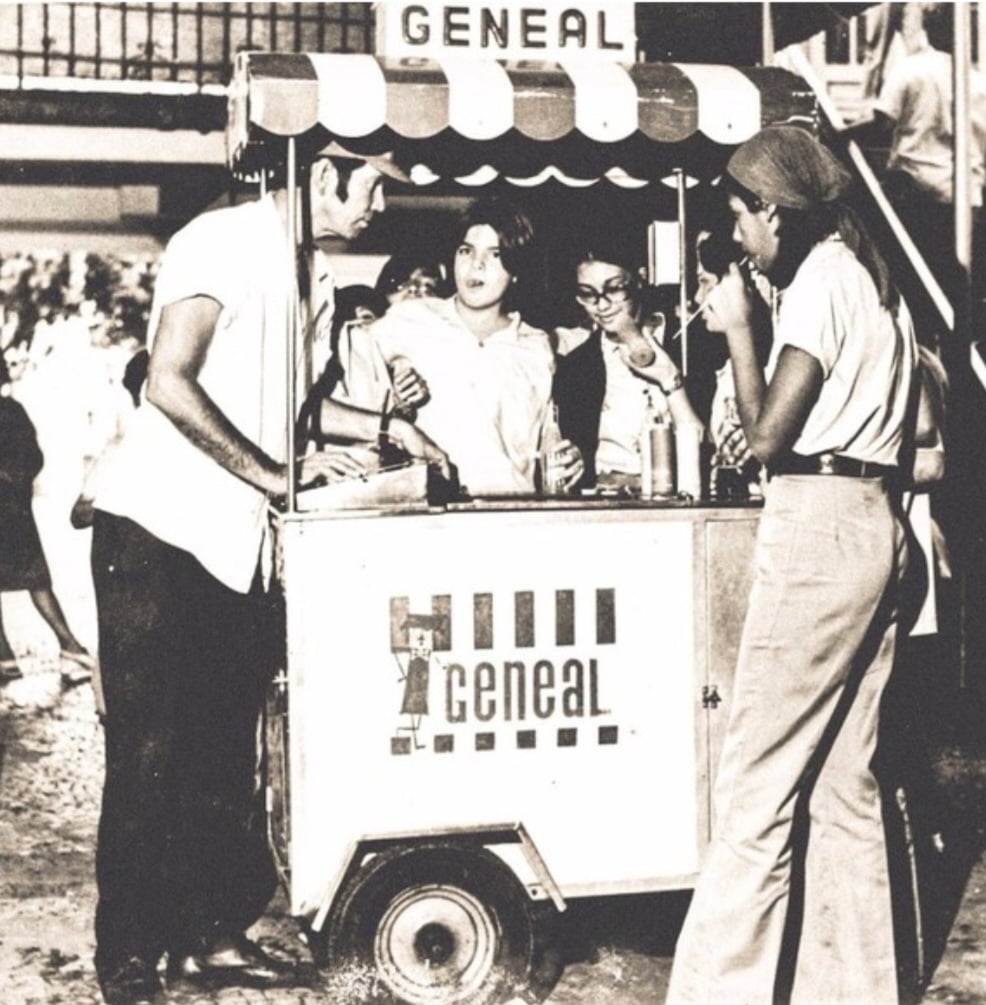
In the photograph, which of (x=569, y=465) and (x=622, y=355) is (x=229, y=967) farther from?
(x=622, y=355)

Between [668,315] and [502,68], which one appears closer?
[502,68]

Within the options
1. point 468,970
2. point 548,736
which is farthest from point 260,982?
point 548,736

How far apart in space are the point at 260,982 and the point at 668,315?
3.35 metres

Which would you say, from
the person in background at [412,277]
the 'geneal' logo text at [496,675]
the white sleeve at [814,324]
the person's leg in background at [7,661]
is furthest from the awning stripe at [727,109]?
the person's leg in background at [7,661]

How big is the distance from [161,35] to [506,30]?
8.81 meters

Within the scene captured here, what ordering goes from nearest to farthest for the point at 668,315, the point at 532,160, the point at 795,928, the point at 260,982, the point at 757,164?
the point at 757,164, the point at 795,928, the point at 260,982, the point at 532,160, the point at 668,315

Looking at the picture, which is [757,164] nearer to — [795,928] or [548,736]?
[548,736]

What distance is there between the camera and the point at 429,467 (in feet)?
14.6

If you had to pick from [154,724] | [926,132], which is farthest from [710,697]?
[926,132]

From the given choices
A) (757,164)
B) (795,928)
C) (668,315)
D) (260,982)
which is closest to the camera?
(757,164)

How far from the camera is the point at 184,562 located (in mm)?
4578

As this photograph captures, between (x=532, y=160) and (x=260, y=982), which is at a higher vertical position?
(x=532, y=160)

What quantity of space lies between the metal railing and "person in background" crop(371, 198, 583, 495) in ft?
22.1

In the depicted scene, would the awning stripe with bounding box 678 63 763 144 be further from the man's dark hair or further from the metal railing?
the metal railing
